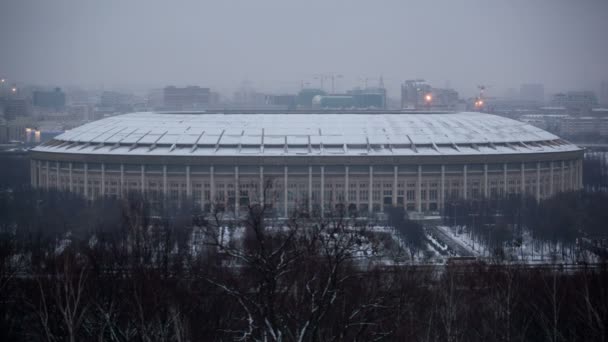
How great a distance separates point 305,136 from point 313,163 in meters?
3.24

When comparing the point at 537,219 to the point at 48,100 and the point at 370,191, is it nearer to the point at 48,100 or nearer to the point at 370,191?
the point at 370,191

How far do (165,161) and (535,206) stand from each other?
18.2 m

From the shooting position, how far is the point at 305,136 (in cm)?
4878

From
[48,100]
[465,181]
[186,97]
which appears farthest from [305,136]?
[48,100]

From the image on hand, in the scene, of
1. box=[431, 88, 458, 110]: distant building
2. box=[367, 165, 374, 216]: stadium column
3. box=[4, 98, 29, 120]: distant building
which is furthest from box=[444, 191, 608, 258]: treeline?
box=[4, 98, 29, 120]: distant building

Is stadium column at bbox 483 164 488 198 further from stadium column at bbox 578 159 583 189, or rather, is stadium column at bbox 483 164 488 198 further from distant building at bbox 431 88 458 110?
distant building at bbox 431 88 458 110

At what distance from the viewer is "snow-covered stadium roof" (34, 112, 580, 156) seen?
47.4 metres

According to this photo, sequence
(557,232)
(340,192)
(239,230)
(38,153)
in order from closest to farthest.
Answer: (239,230) → (557,232) → (340,192) → (38,153)

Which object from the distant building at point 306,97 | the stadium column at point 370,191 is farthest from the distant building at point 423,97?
the stadium column at point 370,191

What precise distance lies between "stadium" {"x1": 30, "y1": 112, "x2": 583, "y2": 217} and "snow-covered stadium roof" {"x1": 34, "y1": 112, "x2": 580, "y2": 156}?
0.07 m

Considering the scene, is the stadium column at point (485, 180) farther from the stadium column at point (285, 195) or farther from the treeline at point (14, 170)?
the treeline at point (14, 170)

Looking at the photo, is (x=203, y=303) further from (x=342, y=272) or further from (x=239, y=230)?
(x=239, y=230)

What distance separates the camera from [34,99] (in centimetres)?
14525

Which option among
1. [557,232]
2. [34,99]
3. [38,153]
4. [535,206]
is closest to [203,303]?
[557,232]
